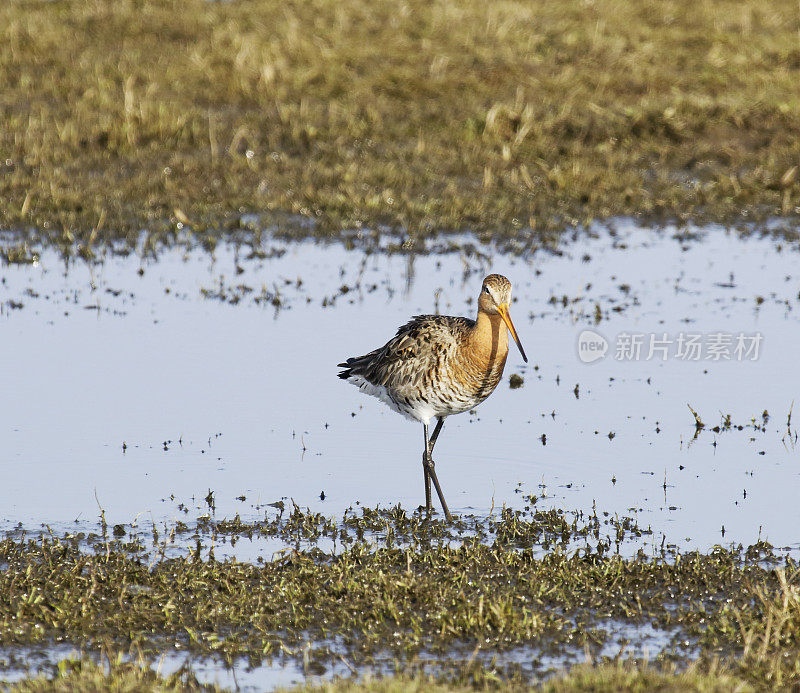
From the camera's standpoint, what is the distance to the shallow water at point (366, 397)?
8.38m

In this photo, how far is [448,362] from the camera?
Result: 8336 millimetres

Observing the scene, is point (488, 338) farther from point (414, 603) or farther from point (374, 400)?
point (374, 400)

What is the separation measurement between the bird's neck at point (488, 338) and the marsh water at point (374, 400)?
0.92 meters

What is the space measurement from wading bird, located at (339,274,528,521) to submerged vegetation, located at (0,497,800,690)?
3.79ft

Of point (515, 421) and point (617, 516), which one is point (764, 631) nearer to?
point (617, 516)

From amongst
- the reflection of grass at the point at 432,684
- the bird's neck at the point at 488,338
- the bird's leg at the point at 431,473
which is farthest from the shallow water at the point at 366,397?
the reflection of grass at the point at 432,684

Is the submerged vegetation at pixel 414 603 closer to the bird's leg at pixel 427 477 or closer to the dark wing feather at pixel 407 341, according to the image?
the bird's leg at pixel 427 477

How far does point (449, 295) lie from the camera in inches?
499

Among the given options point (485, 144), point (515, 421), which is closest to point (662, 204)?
point (485, 144)

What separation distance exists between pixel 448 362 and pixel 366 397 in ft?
8.16

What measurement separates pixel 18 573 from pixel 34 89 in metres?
13.1

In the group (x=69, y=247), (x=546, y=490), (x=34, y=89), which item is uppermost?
(x=34, y=89)

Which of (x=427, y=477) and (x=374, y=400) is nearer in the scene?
(x=427, y=477)

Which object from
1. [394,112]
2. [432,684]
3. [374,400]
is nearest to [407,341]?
[374,400]
